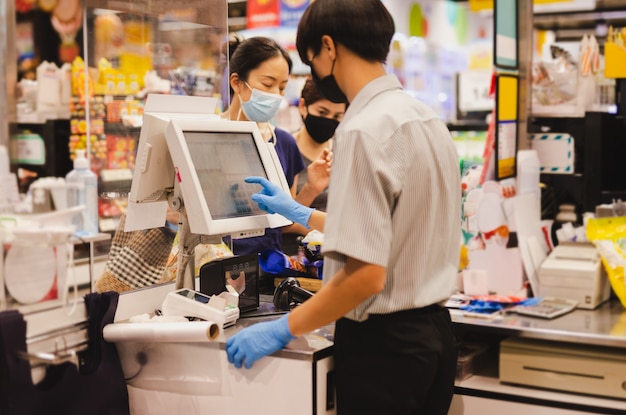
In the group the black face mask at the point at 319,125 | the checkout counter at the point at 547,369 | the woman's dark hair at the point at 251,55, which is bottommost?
the checkout counter at the point at 547,369

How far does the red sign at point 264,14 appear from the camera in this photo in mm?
8391

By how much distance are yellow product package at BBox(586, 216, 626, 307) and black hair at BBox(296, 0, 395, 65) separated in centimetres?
180

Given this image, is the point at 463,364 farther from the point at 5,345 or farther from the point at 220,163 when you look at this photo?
the point at 5,345

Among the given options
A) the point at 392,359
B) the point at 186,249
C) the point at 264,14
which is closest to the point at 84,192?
the point at 186,249

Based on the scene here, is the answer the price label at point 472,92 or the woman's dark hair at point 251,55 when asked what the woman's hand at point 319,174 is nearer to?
the woman's dark hair at point 251,55

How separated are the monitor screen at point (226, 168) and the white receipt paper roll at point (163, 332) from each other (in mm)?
339

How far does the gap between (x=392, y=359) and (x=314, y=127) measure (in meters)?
2.28

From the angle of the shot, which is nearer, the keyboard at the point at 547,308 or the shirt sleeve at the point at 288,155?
the keyboard at the point at 547,308

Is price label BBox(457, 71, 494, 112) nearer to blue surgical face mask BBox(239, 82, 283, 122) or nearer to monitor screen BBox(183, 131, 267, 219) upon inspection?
blue surgical face mask BBox(239, 82, 283, 122)

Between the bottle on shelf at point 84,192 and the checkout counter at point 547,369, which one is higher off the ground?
the bottle on shelf at point 84,192

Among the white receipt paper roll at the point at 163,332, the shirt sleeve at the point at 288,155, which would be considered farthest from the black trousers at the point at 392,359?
the shirt sleeve at the point at 288,155

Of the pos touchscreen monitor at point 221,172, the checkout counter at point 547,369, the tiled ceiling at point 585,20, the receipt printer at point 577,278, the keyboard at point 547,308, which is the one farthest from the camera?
the tiled ceiling at point 585,20

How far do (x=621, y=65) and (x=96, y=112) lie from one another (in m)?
2.66

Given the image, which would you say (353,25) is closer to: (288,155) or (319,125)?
(288,155)
